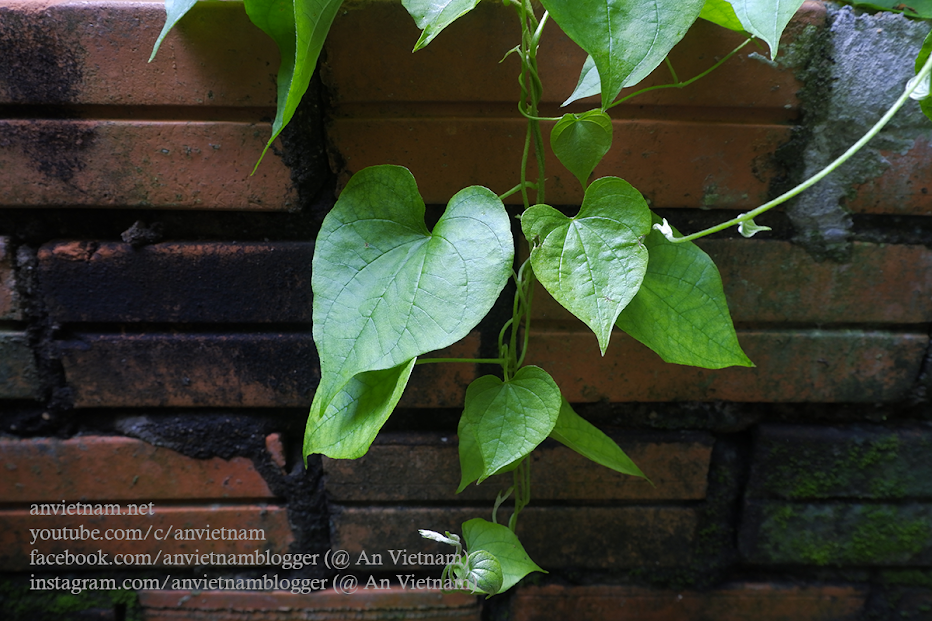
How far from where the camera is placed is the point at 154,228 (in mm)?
530

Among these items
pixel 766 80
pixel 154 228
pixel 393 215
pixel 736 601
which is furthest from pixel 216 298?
pixel 736 601

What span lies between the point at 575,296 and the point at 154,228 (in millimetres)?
450

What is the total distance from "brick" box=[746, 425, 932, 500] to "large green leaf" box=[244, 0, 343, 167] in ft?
Answer: 1.97

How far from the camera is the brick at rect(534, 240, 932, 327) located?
54 cm

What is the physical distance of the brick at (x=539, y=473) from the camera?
598 mm

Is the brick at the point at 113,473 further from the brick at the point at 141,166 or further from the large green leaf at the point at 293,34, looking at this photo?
A: the large green leaf at the point at 293,34

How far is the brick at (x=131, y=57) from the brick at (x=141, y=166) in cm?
2

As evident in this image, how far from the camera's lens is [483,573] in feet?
1.38

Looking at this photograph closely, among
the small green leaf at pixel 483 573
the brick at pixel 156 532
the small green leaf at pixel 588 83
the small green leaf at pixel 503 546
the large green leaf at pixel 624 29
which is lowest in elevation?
the brick at pixel 156 532

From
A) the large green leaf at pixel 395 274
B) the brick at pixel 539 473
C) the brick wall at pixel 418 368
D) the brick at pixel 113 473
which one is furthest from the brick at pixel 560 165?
the brick at pixel 113 473

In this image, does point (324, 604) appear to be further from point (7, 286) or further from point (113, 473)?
point (7, 286)

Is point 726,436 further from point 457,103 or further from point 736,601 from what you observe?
point 457,103

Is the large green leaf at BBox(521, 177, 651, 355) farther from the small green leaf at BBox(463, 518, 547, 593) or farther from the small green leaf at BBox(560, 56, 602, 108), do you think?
the small green leaf at BBox(463, 518, 547, 593)

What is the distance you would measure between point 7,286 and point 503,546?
22.7 inches
